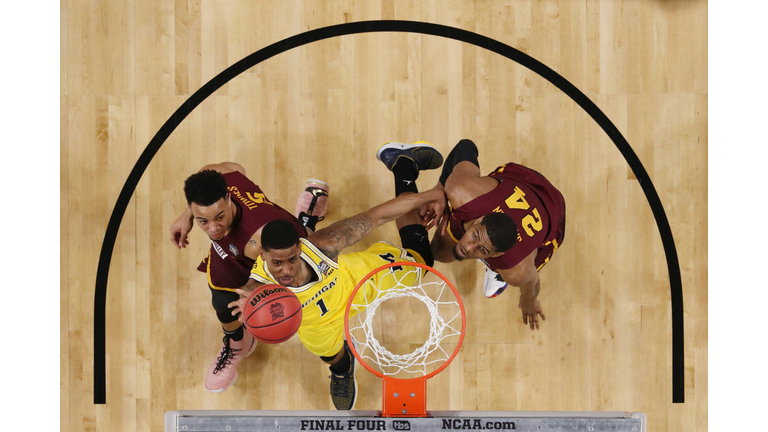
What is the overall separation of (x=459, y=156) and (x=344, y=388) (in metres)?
1.80

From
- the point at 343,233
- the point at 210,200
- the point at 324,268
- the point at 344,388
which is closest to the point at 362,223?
the point at 343,233

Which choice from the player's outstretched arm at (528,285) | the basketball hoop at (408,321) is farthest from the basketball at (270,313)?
the player's outstretched arm at (528,285)

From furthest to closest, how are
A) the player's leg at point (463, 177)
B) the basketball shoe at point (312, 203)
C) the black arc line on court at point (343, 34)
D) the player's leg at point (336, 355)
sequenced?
the black arc line on court at point (343, 34)
the basketball shoe at point (312, 203)
the player's leg at point (463, 177)
the player's leg at point (336, 355)

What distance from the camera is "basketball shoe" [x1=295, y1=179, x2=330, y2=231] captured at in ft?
13.0

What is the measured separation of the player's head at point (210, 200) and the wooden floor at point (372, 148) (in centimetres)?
94

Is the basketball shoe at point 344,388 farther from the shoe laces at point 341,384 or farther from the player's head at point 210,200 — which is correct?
the player's head at point 210,200

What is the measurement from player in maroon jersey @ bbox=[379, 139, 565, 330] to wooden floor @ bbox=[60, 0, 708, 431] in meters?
0.40

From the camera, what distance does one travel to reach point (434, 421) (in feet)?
9.41

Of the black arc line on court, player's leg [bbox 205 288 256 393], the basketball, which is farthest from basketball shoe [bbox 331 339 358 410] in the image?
the black arc line on court

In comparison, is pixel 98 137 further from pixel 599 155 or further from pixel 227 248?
pixel 599 155

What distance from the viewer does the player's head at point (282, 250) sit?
2832mm

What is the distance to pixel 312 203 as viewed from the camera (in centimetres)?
396

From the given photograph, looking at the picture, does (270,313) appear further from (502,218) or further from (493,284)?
(493,284)

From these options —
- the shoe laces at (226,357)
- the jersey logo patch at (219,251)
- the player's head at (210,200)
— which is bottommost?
the shoe laces at (226,357)
